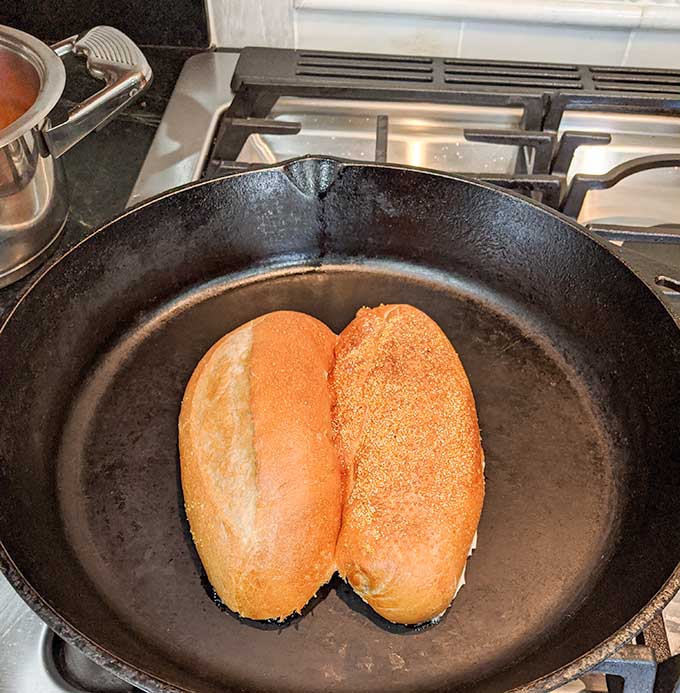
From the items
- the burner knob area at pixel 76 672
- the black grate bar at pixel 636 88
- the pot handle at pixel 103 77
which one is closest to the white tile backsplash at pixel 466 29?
the black grate bar at pixel 636 88

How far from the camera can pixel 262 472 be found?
27.1 inches

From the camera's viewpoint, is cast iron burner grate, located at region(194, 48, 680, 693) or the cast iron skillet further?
cast iron burner grate, located at region(194, 48, 680, 693)

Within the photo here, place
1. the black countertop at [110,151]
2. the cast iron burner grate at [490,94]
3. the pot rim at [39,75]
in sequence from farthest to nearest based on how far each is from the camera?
the black countertop at [110,151]
the cast iron burner grate at [490,94]
the pot rim at [39,75]

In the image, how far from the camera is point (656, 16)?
3.87 ft

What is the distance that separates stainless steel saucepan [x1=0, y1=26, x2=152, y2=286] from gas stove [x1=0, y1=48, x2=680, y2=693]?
0.47 ft

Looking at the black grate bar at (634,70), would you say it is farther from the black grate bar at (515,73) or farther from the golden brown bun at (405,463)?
the golden brown bun at (405,463)

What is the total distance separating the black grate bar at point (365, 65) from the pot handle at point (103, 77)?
0.30m

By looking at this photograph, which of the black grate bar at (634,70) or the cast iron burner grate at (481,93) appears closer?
the cast iron burner grate at (481,93)

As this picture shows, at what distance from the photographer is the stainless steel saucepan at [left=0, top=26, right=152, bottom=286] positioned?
89 centimetres

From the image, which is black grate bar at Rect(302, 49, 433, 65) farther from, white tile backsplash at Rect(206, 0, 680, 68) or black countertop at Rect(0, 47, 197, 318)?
black countertop at Rect(0, 47, 197, 318)

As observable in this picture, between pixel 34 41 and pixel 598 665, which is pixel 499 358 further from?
pixel 34 41

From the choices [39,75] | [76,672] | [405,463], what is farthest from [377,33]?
[76,672]

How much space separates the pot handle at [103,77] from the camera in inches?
36.2

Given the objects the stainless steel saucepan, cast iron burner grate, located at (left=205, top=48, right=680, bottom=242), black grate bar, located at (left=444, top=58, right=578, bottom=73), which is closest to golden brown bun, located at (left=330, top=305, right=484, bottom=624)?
cast iron burner grate, located at (left=205, top=48, right=680, bottom=242)
